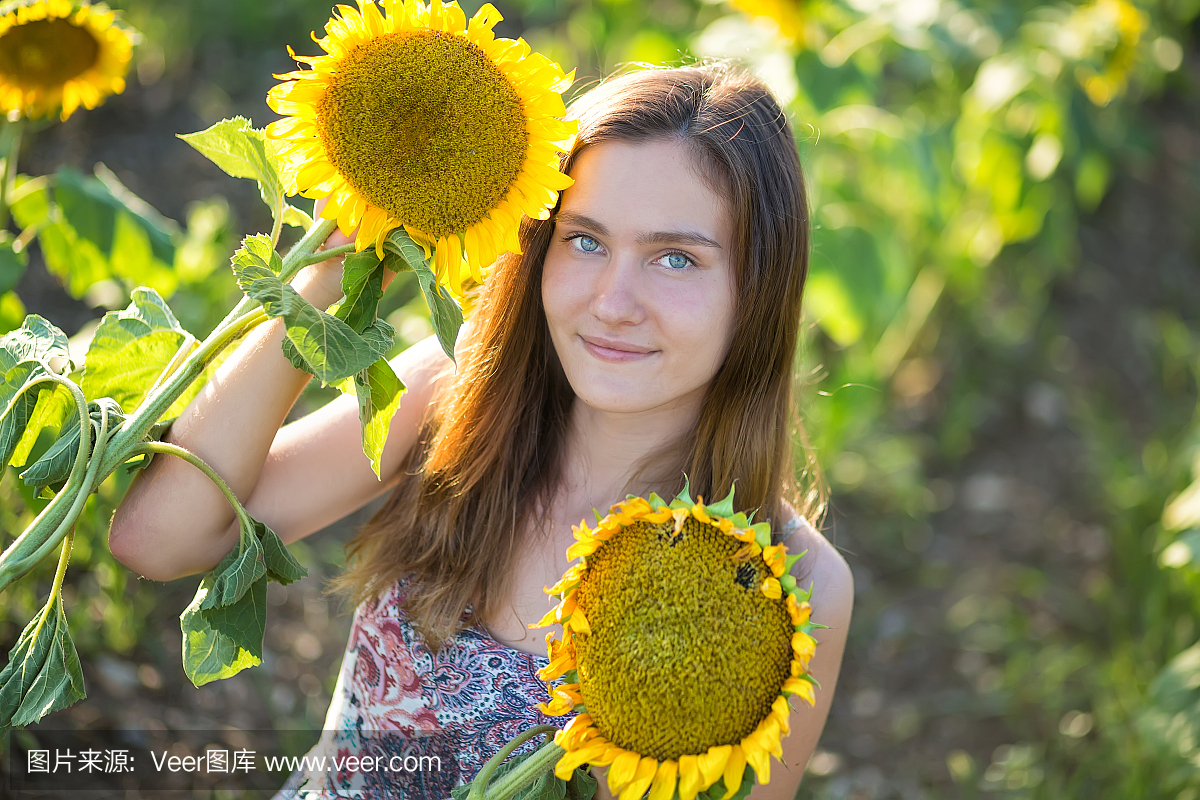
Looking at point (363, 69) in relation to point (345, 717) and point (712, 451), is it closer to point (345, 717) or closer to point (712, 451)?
point (712, 451)

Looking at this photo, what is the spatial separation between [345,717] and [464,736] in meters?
0.22

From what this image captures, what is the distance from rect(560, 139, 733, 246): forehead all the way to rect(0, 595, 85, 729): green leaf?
2.17 ft

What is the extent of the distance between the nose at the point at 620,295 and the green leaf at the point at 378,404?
280 mm

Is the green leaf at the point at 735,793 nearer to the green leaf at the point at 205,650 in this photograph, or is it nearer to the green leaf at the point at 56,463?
the green leaf at the point at 205,650

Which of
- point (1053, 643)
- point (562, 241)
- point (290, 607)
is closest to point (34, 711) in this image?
point (562, 241)

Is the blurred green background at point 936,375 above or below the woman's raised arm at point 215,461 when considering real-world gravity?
below

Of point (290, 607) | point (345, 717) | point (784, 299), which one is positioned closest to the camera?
point (784, 299)

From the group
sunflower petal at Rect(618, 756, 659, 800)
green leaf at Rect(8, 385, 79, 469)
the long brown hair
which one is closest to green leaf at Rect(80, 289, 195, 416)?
green leaf at Rect(8, 385, 79, 469)

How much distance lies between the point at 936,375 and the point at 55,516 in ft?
10.4

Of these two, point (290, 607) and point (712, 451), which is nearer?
point (712, 451)

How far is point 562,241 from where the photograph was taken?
114cm

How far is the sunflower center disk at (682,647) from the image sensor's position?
2.57 ft

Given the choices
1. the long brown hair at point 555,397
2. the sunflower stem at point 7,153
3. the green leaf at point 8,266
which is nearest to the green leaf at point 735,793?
the long brown hair at point 555,397

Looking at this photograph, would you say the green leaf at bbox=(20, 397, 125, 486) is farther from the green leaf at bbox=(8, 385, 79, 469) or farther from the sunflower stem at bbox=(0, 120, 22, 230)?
the sunflower stem at bbox=(0, 120, 22, 230)
